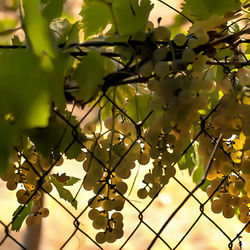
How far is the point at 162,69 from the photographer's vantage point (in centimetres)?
50

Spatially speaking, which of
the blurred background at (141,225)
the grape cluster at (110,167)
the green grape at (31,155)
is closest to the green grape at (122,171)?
the grape cluster at (110,167)

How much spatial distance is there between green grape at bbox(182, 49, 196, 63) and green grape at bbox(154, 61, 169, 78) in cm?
3

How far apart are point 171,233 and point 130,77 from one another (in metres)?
1.54

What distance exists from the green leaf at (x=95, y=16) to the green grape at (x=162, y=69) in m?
0.09

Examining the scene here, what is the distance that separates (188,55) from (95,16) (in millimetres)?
116

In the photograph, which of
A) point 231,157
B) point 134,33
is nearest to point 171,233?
point 231,157

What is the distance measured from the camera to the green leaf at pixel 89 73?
0.48 meters

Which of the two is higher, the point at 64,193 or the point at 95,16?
the point at 95,16

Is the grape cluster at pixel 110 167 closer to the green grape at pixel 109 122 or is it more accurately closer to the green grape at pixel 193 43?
the green grape at pixel 109 122

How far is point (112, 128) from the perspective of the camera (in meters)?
0.57

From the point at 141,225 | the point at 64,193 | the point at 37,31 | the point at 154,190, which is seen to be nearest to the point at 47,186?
the point at 64,193

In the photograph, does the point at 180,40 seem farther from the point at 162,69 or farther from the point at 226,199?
the point at 226,199

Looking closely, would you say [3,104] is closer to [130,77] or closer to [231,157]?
[130,77]

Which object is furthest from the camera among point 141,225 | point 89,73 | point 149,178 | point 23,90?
point 141,225
